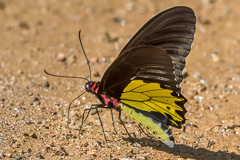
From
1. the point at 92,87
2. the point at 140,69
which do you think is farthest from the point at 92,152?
the point at 140,69

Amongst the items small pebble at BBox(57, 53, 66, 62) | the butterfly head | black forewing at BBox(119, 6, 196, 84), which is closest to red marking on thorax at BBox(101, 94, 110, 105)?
the butterfly head

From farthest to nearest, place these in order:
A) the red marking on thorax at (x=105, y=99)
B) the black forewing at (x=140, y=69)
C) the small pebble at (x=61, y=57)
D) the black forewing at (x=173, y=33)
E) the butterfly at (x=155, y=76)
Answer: the small pebble at (x=61, y=57) < the red marking on thorax at (x=105, y=99) < the black forewing at (x=173, y=33) < the butterfly at (x=155, y=76) < the black forewing at (x=140, y=69)

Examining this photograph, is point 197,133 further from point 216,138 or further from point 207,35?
point 207,35

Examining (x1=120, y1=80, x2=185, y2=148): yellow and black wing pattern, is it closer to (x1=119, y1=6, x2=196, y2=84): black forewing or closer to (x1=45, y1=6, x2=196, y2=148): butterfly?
(x1=45, y1=6, x2=196, y2=148): butterfly

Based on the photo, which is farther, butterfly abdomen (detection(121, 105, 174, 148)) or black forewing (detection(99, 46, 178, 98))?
butterfly abdomen (detection(121, 105, 174, 148))

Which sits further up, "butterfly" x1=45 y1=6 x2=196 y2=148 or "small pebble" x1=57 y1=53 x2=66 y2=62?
"small pebble" x1=57 y1=53 x2=66 y2=62

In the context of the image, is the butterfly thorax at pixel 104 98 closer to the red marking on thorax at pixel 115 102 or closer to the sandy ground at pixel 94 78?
the red marking on thorax at pixel 115 102

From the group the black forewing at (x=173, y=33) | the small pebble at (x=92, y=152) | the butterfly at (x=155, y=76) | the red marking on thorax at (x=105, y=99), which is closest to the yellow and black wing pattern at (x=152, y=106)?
the butterfly at (x=155, y=76)
